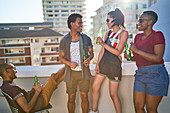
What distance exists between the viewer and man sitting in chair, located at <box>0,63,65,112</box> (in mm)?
1491

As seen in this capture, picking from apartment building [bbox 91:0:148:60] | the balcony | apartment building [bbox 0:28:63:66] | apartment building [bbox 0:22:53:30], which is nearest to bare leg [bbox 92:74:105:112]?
the balcony

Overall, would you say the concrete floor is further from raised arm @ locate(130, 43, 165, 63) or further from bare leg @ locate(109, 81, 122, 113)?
raised arm @ locate(130, 43, 165, 63)

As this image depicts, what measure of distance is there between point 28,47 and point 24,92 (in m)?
46.4

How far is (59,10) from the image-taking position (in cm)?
7238

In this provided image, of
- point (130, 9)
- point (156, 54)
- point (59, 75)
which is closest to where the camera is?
point (156, 54)

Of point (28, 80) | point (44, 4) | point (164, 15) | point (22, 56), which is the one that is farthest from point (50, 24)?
point (28, 80)

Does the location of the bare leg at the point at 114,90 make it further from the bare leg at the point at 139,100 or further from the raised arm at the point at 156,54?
the raised arm at the point at 156,54

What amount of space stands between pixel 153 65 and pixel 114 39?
20.5 inches

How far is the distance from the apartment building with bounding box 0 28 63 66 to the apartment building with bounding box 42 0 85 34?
22.1 metres

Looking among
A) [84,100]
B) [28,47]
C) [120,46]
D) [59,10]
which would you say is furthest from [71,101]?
[59,10]

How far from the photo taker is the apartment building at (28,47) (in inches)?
1724

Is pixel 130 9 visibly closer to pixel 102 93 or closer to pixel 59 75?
pixel 102 93

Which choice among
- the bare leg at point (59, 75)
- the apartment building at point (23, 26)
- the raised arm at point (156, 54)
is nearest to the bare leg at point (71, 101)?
the bare leg at point (59, 75)

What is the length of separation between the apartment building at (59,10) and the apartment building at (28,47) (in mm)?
22130
